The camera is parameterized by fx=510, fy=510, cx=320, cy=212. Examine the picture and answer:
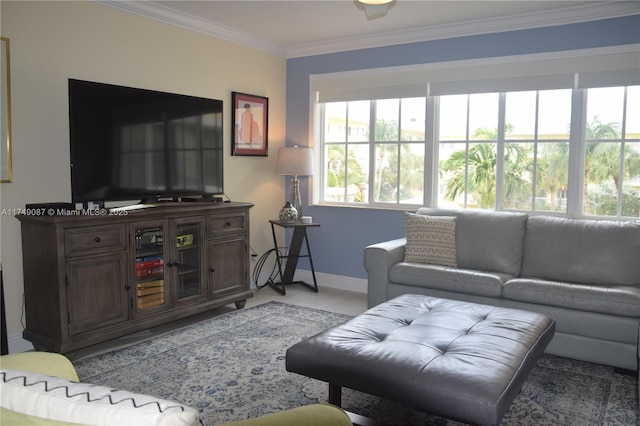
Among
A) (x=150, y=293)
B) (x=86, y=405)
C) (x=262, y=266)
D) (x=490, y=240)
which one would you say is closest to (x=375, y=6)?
(x=490, y=240)

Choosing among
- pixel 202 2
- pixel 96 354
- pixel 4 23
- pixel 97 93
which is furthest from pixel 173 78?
pixel 96 354

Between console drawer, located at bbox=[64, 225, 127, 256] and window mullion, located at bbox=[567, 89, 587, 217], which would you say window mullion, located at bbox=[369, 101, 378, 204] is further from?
console drawer, located at bbox=[64, 225, 127, 256]

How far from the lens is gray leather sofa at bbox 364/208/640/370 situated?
9.62 feet

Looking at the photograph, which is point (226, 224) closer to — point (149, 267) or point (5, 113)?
point (149, 267)

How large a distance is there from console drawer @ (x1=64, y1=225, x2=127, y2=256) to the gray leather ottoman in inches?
62.9

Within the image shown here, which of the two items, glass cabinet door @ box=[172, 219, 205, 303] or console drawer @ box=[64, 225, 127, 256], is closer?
console drawer @ box=[64, 225, 127, 256]

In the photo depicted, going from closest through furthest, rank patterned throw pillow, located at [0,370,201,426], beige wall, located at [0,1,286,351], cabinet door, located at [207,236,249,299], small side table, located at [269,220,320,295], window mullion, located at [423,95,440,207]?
1. patterned throw pillow, located at [0,370,201,426]
2. beige wall, located at [0,1,286,351]
3. cabinet door, located at [207,236,249,299]
4. window mullion, located at [423,95,440,207]
5. small side table, located at [269,220,320,295]

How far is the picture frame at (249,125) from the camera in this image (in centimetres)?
478

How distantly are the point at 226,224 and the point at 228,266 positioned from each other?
341 mm

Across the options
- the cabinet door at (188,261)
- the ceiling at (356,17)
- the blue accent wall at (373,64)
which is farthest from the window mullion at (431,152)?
the cabinet door at (188,261)

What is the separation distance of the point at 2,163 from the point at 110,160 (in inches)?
24.2

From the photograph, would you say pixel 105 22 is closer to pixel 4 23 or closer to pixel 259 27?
pixel 4 23

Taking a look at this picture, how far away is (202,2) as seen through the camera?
3.84 metres

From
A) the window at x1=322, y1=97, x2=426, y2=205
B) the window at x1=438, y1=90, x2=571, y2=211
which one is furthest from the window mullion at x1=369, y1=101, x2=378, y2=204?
the window at x1=438, y1=90, x2=571, y2=211
